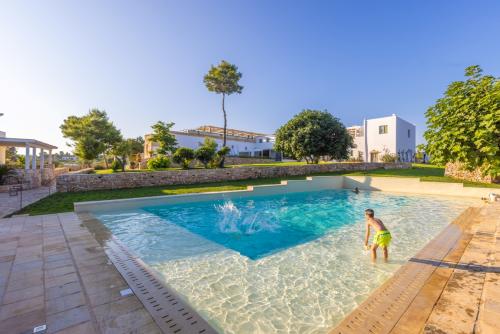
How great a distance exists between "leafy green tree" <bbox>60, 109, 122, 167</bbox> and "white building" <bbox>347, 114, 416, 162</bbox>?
106 feet

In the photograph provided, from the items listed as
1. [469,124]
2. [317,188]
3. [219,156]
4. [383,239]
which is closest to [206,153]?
[219,156]

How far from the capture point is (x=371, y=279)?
166 inches

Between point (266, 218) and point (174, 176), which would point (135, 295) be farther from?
point (174, 176)

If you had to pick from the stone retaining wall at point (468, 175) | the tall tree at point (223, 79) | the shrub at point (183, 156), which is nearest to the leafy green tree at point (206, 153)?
the shrub at point (183, 156)

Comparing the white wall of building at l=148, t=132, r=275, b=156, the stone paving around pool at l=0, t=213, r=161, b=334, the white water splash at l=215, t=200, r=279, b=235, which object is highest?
the white wall of building at l=148, t=132, r=275, b=156

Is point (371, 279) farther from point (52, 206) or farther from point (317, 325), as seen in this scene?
point (52, 206)

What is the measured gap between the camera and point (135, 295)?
9.57ft

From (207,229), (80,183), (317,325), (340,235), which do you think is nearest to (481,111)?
(317,325)

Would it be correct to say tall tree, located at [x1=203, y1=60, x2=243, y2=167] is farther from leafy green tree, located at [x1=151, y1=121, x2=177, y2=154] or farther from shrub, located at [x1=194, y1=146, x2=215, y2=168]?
shrub, located at [x1=194, y1=146, x2=215, y2=168]

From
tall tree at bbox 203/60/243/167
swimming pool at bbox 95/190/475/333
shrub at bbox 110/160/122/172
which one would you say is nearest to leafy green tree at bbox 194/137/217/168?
shrub at bbox 110/160/122/172

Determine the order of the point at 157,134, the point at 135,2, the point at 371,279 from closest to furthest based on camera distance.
A: the point at 371,279 < the point at 135,2 < the point at 157,134

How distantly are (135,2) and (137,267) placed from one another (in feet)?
40.0

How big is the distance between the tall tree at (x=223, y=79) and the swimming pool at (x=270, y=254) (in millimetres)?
19322

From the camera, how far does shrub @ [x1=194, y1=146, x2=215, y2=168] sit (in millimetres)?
19109
